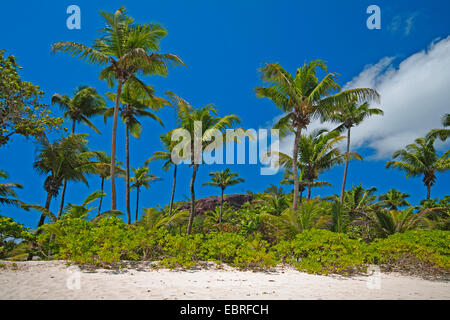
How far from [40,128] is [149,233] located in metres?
5.96

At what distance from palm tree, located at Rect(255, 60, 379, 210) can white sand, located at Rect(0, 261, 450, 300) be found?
23.6 feet

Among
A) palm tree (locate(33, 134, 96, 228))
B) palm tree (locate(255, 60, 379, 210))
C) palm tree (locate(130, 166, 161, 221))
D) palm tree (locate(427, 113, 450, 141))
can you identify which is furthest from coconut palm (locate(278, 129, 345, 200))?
palm tree (locate(130, 166, 161, 221))

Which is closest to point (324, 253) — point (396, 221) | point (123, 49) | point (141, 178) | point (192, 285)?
point (192, 285)

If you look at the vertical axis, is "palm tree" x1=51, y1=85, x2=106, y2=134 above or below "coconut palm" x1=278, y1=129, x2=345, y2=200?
above

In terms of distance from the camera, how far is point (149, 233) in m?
9.05

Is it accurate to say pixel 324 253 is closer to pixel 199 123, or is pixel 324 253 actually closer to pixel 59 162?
pixel 199 123

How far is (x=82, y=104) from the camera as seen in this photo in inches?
815

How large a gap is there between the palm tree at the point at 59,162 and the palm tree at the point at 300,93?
1119 cm

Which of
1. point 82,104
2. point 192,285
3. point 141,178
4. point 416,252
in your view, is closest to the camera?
point 192,285

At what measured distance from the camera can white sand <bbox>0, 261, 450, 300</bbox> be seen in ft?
17.2

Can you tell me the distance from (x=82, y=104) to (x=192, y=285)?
19058 mm

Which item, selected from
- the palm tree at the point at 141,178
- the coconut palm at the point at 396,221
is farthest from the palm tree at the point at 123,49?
the palm tree at the point at 141,178

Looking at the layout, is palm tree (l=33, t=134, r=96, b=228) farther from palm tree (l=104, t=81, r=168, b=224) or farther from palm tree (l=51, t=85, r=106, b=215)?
palm tree (l=51, t=85, r=106, b=215)

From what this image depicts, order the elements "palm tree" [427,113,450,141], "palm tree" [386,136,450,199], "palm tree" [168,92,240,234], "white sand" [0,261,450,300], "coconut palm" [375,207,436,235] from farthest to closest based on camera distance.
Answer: "palm tree" [386,136,450,199] → "palm tree" [427,113,450,141] → "palm tree" [168,92,240,234] → "coconut palm" [375,207,436,235] → "white sand" [0,261,450,300]
